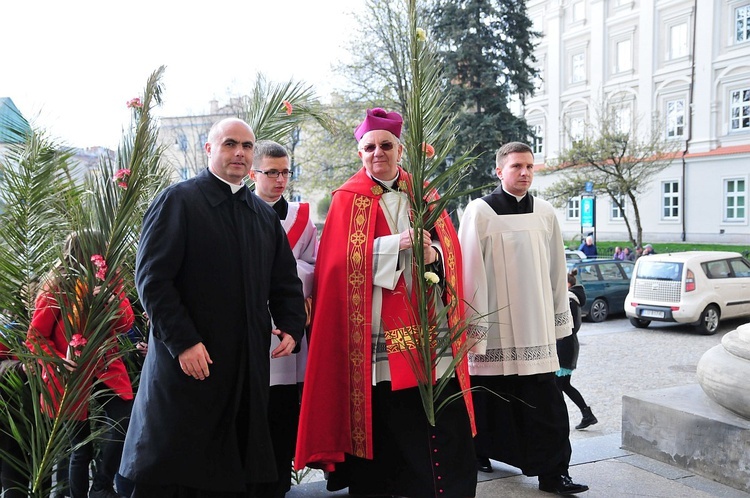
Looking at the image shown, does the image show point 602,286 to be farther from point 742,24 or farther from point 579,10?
point 579,10

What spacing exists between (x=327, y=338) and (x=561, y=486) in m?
1.63

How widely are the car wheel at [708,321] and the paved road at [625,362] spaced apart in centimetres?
22

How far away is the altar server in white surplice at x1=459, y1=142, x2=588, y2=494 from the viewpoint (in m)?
4.15

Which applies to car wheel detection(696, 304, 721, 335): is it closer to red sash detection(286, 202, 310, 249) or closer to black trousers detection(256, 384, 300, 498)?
red sash detection(286, 202, 310, 249)

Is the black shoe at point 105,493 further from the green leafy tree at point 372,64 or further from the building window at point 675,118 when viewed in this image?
the building window at point 675,118

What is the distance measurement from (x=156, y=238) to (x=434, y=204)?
1252mm

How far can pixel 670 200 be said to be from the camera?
3300cm

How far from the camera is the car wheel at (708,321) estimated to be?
1334 centimetres

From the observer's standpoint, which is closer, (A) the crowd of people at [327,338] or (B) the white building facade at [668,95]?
(A) the crowd of people at [327,338]

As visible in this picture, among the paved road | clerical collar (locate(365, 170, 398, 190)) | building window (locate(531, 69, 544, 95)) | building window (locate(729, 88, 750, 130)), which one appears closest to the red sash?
clerical collar (locate(365, 170, 398, 190))

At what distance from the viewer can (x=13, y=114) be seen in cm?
397

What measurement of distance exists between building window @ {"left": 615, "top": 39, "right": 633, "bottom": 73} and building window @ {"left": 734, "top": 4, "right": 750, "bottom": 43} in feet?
17.6

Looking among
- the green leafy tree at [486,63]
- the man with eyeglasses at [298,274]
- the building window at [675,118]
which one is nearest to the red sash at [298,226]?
the man with eyeglasses at [298,274]

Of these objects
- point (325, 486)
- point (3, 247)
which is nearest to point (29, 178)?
point (3, 247)
